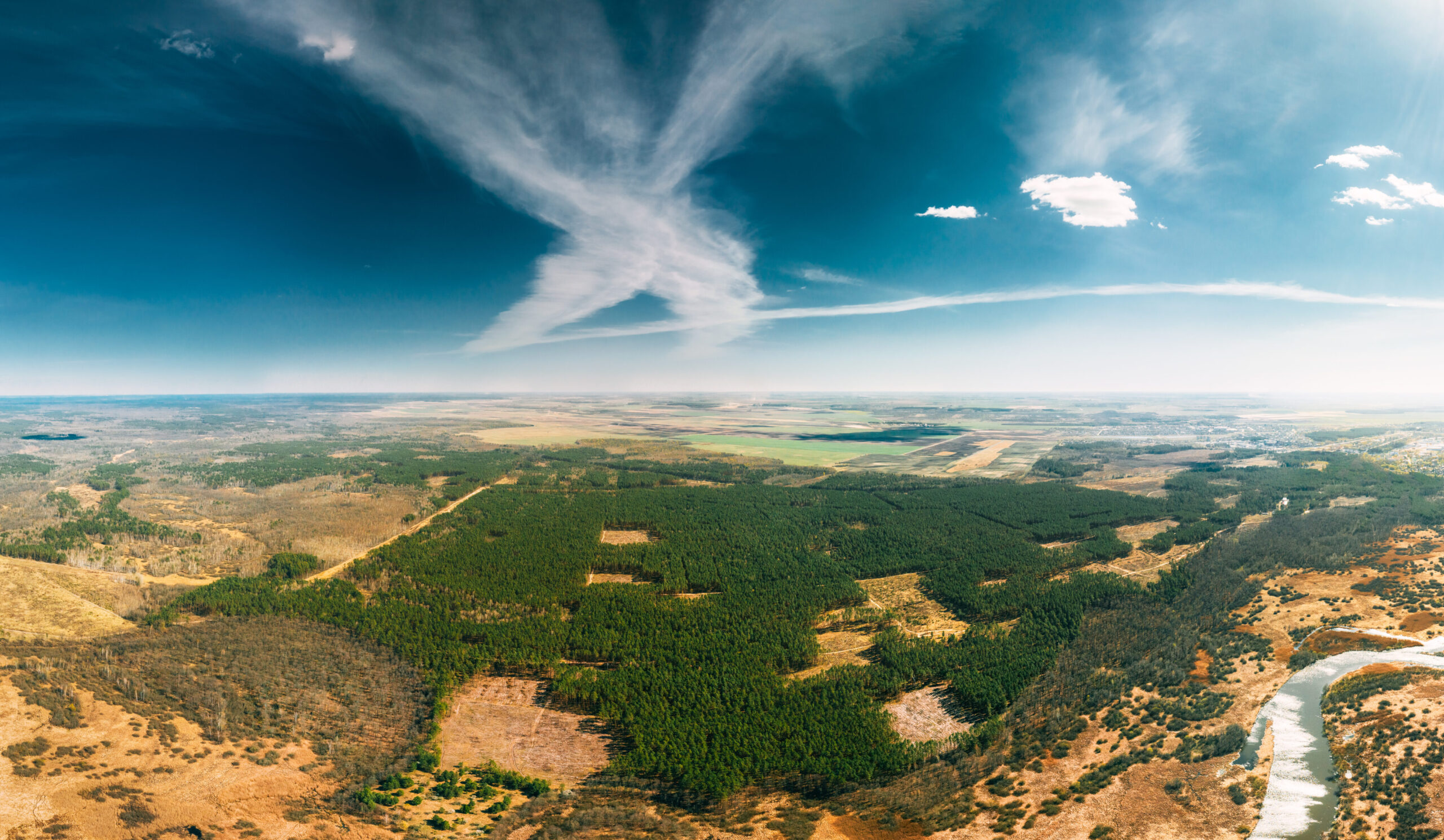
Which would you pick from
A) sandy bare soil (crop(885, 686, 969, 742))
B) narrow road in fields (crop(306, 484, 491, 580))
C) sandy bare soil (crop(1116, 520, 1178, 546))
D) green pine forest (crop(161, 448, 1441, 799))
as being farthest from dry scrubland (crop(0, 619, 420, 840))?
sandy bare soil (crop(1116, 520, 1178, 546))

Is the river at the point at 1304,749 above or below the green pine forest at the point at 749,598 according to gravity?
above

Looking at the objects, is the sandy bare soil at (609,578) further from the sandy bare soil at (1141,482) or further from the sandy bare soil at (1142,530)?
the sandy bare soil at (1141,482)

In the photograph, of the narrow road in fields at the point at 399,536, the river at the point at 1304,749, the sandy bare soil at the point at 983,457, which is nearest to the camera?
the river at the point at 1304,749

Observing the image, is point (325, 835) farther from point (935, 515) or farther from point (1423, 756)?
point (935, 515)

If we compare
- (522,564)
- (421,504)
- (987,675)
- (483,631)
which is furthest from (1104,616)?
(421,504)

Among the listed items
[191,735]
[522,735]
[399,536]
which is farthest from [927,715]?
[399,536]

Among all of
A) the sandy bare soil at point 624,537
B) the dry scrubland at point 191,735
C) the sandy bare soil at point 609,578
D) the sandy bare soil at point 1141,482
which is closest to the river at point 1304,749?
the dry scrubland at point 191,735
